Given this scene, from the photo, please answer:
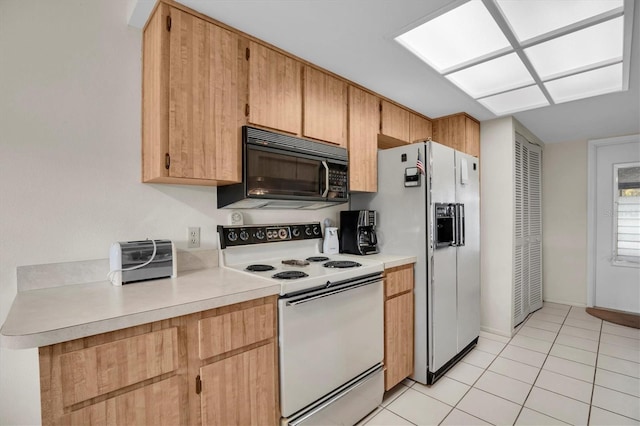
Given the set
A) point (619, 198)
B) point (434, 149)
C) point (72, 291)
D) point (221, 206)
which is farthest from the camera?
point (619, 198)

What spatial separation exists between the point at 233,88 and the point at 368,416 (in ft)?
7.06

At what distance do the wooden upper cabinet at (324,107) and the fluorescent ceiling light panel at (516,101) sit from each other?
1.33m

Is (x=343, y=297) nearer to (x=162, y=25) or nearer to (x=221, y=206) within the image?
(x=221, y=206)

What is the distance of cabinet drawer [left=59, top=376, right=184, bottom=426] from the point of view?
978mm

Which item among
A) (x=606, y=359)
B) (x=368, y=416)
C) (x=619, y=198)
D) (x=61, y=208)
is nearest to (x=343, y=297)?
(x=368, y=416)

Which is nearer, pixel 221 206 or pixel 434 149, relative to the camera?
pixel 221 206

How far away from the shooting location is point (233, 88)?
65.9 inches

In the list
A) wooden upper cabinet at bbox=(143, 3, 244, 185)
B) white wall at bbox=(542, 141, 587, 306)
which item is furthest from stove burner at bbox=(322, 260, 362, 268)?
white wall at bbox=(542, 141, 587, 306)

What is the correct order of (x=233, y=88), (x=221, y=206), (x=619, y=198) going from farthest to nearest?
(x=619, y=198)
(x=221, y=206)
(x=233, y=88)

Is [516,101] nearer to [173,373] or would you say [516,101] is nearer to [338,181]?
[338,181]

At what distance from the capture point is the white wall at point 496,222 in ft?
10.4

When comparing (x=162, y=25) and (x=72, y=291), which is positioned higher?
(x=162, y=25)

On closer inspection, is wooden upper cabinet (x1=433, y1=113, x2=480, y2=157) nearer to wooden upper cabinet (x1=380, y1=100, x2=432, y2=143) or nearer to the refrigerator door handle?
wooden upper cabinet (x1=380, y1=100, x2=432, y2=143)

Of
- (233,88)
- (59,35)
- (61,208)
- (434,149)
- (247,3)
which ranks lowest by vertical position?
(61,208)
